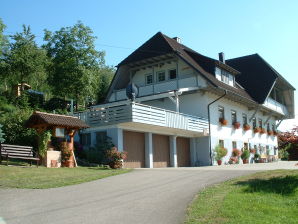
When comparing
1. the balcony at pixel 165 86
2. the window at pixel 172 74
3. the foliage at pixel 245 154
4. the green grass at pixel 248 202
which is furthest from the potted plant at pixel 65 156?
the foliage at pixel 245 154

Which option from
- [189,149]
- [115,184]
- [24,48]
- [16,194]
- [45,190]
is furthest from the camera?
[24,48]

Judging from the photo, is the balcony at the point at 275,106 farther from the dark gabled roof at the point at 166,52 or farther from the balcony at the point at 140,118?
the balcony at the point at 140,118

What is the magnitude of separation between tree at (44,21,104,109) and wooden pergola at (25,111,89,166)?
1404cm

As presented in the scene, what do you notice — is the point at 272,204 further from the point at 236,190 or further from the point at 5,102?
the point at 5,102

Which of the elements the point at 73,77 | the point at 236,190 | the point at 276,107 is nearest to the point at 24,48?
the point at 73,77

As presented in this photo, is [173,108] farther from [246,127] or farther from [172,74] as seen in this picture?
[246,127]

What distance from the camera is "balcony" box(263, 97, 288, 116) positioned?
36.2 metres

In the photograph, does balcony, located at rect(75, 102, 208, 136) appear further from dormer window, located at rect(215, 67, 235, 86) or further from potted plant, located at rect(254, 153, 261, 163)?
potted plant, located at rect(254, 153, 261, 163)

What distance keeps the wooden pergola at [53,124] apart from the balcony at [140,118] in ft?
7.41

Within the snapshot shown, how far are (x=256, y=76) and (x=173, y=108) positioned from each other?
12.5 m

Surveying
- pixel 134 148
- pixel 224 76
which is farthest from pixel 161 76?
pixel 134 148

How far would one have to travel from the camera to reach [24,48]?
36.7m

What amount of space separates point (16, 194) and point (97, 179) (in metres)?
3.85

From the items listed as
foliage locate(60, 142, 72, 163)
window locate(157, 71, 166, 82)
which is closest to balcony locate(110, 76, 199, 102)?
window locate(157, 71, 166, 82)
